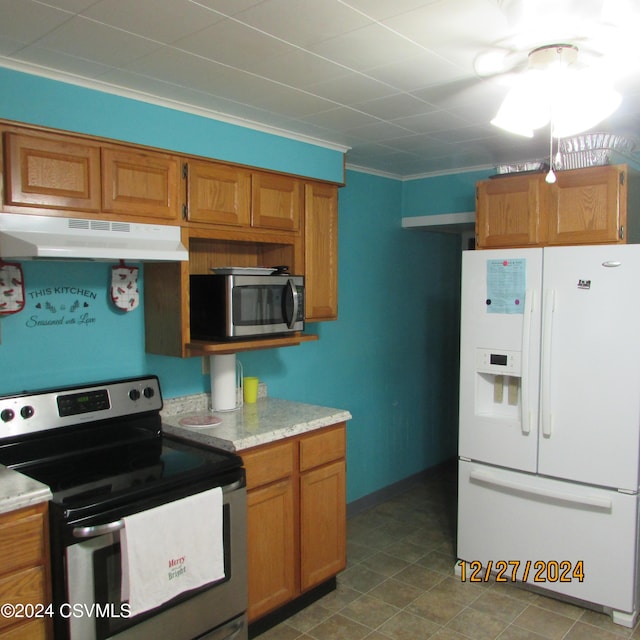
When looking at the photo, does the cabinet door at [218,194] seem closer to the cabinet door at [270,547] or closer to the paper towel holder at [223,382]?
the paper towel holder at [223,382]

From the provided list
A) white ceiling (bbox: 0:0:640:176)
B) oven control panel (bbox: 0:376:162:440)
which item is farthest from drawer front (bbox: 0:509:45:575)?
white ceiling (bbox: 0:0:640:176)

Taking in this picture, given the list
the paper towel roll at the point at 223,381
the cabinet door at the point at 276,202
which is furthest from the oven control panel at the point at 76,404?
the cabinet door at the point at 276,202

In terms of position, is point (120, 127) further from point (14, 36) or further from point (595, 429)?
point (595, 429)

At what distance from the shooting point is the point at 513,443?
295 centimetres

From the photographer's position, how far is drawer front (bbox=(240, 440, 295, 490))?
246 centimetres

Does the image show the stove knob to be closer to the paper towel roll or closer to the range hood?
the range hood

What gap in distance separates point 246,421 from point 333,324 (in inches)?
48.4

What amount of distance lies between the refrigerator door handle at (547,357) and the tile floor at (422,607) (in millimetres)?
863

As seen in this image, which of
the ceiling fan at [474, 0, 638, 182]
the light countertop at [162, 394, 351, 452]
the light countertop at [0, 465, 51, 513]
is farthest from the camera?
the light countertop at [162, 394, 351, 452]

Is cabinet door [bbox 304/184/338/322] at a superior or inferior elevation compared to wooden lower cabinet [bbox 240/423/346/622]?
superior

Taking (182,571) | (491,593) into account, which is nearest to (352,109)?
(182,571)

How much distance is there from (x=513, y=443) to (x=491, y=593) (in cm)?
77

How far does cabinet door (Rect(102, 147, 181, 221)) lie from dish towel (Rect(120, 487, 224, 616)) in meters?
1.15
